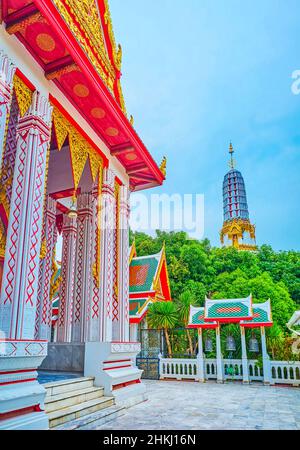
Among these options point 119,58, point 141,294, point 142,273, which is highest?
point 119,58

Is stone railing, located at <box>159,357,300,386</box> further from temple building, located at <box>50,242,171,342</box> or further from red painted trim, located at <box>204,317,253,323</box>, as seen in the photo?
temple building, located at <box>50,242,171,342</box>

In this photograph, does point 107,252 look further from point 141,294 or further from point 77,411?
point 141,294

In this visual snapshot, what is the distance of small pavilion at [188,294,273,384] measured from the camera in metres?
8.95

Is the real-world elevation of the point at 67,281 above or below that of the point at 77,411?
above

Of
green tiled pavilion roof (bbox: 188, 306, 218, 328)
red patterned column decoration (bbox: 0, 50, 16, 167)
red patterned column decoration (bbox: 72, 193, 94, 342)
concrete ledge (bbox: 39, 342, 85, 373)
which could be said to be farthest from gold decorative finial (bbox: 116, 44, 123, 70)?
green tiled pavilion roof (bbox: 188, 306, 218, 328)

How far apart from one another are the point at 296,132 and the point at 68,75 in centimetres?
5292

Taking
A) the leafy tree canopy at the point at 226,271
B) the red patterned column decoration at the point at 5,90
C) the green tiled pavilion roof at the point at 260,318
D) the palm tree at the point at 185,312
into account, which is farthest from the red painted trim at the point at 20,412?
the leafy tree canopy at the point at 226,271

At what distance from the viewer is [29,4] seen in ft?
12.2

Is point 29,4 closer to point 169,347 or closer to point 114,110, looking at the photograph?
point 114,110

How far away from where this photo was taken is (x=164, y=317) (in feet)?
36.1

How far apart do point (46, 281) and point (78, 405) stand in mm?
3675

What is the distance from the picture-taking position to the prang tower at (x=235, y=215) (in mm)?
44125

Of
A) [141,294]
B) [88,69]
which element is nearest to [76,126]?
[88,69]

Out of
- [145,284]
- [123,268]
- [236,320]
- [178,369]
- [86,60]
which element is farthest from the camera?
[145,284]
